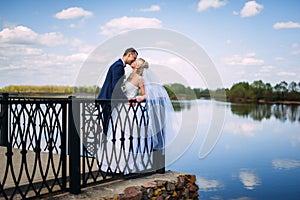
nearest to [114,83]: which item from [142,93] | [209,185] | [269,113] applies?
[142,93]

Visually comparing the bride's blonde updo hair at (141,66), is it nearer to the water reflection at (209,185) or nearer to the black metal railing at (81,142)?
the black metal railing at (81,142)

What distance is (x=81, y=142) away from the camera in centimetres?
368

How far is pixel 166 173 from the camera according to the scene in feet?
15.4

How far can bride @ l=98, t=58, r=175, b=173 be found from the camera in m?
4.18

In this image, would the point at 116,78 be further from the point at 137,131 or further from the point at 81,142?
the point at 81,142

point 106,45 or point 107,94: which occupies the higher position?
point 106,45

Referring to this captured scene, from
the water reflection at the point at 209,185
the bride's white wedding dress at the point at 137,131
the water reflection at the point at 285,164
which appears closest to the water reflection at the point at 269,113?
the water reflection at the point at 285,164

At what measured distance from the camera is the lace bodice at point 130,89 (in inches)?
178

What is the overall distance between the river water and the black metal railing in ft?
2.01

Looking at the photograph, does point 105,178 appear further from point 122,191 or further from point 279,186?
point 279,186

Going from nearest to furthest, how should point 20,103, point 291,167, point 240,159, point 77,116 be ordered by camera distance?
1. point 20,103
2. point 77,116
3. point 291,167
4. point 240,159

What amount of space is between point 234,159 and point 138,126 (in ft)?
41.7

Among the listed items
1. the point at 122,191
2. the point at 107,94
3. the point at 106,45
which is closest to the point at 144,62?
the point at 107,94

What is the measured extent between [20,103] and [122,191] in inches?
58.9
